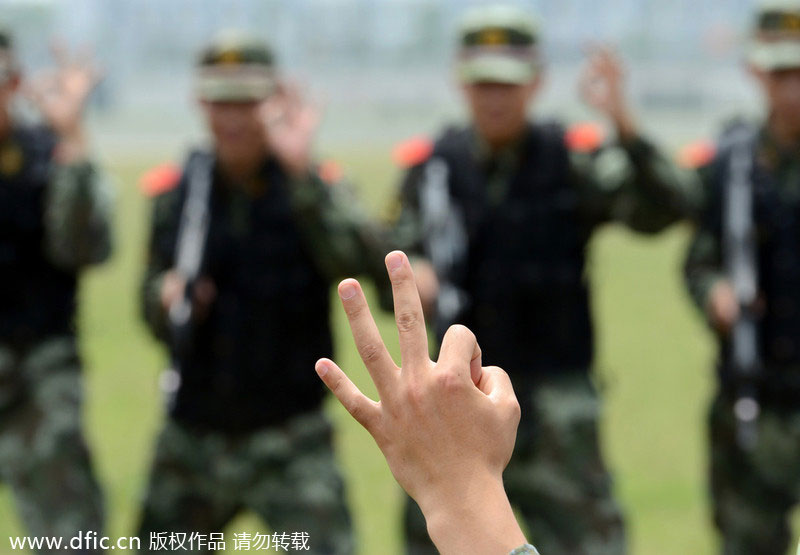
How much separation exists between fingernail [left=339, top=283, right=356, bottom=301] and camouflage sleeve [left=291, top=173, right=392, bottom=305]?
234 centimetres

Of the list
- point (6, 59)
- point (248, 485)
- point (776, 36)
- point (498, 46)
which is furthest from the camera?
point (6, 59)

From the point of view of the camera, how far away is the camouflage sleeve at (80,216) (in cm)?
406

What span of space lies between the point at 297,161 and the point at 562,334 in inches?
38.1

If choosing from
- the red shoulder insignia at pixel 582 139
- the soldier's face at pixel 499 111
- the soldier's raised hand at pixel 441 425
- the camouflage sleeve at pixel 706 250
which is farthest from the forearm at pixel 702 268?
the soldier's raised hand at pixel 441 425

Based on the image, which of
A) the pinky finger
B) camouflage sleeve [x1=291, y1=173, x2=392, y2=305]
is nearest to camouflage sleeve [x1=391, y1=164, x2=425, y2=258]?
camouflage sleeve [x1=291, y1=173, x2=392, y2=305]

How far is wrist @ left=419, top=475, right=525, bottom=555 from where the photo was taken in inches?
61.0

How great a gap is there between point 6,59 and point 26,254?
675 mm

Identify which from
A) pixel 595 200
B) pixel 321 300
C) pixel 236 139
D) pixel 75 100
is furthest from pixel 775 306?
pixel 75 100

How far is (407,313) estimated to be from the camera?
5.10 feet

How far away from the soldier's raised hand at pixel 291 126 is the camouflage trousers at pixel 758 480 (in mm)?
1503

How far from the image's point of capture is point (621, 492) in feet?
18.8

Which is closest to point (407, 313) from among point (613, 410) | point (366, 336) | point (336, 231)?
point (366, 336)

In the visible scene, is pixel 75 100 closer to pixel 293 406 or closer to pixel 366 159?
pixel 293 406

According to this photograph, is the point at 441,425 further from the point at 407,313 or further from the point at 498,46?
the point at 498,46
